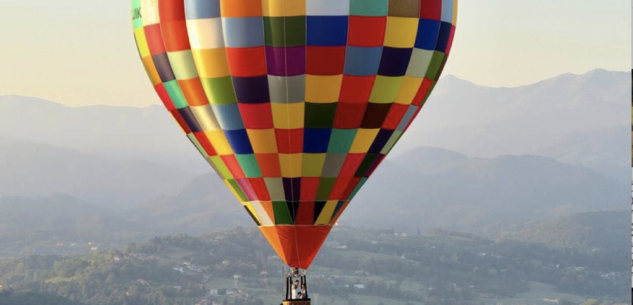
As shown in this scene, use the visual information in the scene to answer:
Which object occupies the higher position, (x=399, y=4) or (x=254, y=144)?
(x=399, y=4)

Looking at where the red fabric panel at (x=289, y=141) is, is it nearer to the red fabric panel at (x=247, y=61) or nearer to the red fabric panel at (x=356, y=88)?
the red fabric panel at (x=356, y=88)

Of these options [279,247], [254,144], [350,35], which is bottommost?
[279,247]

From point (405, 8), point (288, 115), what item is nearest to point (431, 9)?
point (405, 8)

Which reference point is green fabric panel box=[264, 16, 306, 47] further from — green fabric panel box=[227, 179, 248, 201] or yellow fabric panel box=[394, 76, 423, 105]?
green fabric panel box=[227, 179, 248, 201]

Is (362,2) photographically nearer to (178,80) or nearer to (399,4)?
(399,4)

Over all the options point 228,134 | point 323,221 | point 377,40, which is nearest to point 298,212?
point 323,221

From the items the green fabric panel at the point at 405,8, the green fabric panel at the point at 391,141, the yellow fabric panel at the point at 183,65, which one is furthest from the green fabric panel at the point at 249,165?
the green fabric panel at the point at 405,8
